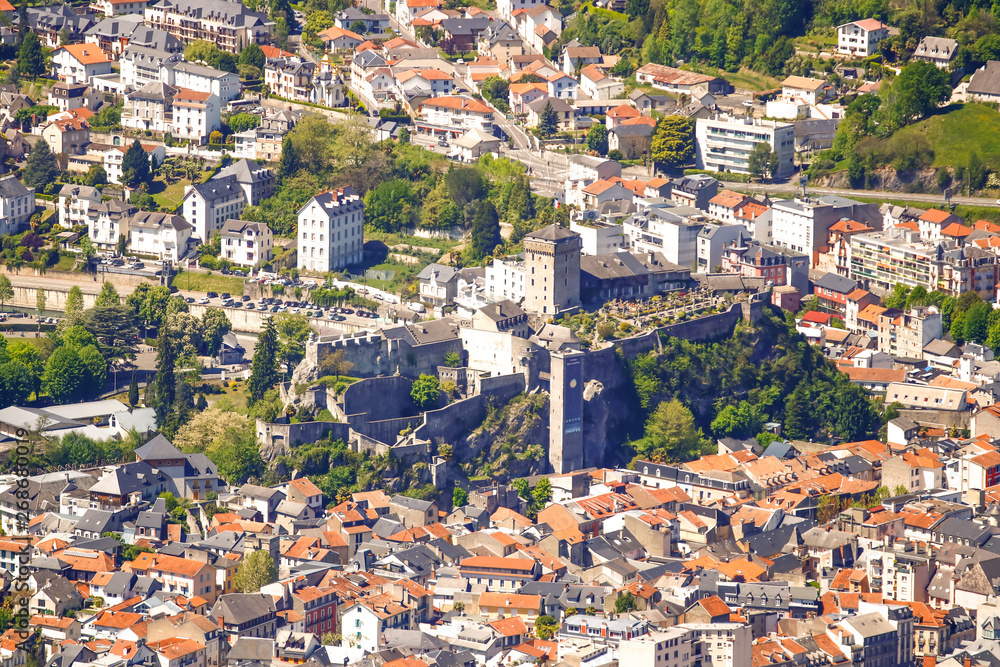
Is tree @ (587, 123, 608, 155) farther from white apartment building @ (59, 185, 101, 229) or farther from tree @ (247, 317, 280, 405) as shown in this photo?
tree @ (247, 317, 280, 405)

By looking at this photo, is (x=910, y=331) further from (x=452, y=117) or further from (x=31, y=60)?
(x=31, y=60)

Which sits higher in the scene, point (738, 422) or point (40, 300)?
point (40, 300)

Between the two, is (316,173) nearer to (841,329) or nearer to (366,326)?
(366,326)

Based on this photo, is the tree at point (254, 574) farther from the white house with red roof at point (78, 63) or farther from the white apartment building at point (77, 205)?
the white house with red roof at point (78, 63)

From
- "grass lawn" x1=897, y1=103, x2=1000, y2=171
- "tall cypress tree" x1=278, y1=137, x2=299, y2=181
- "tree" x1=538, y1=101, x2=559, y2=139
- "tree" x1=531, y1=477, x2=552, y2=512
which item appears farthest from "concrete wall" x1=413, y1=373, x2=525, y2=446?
"grass lawn" x1=897, y1=103, x2=1000, y2=171

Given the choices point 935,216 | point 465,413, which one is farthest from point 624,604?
point 935,216

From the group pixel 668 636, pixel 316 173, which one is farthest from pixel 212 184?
pixel 668 636

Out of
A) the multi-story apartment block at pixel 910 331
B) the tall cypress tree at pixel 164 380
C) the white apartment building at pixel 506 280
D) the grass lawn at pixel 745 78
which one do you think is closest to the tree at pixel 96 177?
the tall cypress tree at pixel 164 380
